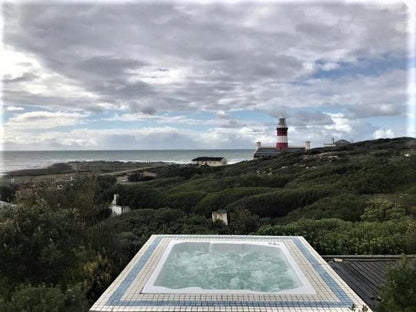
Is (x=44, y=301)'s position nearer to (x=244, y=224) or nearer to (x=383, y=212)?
(x=244, y=224)

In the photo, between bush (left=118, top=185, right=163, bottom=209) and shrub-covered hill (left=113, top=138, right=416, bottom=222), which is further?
bush (left=118, top=185, right=163, bottom=209)

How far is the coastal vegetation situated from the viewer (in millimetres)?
3805

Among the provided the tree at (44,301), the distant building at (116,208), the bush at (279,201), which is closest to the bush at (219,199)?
the bush at (279,201)

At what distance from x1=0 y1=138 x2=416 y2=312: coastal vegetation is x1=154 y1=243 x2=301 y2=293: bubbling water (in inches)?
25.2

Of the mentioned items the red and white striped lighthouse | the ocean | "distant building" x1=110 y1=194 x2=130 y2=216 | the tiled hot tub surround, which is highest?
the red and white striped lighthouse

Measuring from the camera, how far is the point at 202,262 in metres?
4.90

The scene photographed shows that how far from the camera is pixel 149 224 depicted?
665 centimetres

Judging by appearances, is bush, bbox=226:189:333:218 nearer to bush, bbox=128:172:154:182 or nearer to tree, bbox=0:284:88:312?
tree, bbox=0:284:88:312

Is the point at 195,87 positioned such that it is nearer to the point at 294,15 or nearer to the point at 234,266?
the point at 294,15

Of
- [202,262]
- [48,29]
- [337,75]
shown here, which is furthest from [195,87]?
[202,262]

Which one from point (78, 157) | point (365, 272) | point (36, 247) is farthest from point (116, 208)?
point (78, 157)

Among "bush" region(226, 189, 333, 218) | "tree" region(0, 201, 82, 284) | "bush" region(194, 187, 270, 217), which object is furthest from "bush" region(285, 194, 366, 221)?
"tree" region(0, 201, 82, 284)

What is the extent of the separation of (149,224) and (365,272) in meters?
3.56

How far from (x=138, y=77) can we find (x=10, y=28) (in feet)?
26.1
